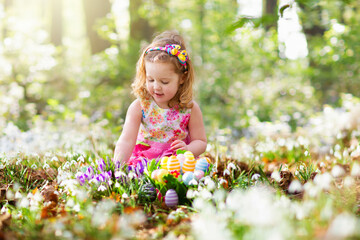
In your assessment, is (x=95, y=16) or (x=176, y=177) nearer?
(x=176, y=177)

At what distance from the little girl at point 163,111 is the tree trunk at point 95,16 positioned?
23.3 feet

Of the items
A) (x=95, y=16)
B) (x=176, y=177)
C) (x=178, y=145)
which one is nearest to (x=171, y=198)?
(x=176, y=177)

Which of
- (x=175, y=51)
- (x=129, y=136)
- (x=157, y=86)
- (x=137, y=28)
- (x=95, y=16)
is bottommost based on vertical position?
(x=129, y=136)

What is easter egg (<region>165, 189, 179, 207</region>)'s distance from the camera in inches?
Result: 97.8

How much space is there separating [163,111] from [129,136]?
45 centimetres

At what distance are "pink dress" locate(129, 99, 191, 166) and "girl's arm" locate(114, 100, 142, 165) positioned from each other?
3.4 inches

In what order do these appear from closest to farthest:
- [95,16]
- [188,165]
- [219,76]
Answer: [188,165], [219,76], [95,16]

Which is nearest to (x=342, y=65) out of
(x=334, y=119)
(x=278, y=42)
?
(x=278, y=42)

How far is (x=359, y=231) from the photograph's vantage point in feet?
4.41

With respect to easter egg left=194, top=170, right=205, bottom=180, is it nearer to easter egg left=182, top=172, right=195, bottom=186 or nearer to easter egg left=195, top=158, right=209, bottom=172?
easter egg left=182, top=172, right=195, bottom=186

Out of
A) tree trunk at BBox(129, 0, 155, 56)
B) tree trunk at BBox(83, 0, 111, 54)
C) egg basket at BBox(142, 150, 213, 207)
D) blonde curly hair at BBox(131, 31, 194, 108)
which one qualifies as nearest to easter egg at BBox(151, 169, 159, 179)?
egg basket at BBox(142, 150, 213, 207)

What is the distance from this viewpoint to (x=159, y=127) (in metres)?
3.51

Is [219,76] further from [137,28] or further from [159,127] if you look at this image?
[159,127]

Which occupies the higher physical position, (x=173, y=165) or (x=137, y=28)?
(x=137, y=28)
